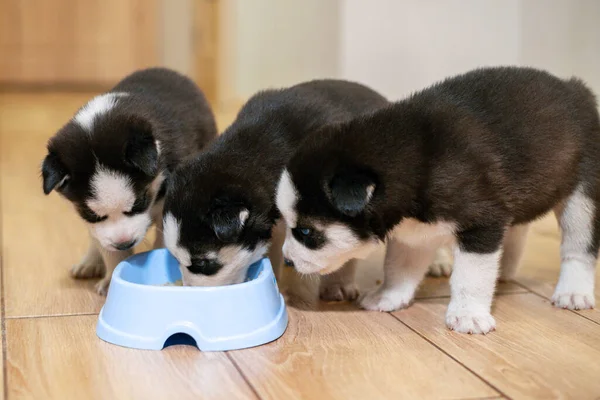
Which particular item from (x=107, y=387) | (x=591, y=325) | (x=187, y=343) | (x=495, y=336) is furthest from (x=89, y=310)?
(x=591, y=325)

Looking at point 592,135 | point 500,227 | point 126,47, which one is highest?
point 592,135

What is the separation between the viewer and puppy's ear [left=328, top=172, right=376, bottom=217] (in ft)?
8.43

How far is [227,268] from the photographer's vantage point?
293 centimetres

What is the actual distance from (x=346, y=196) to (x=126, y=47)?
28.7 feet

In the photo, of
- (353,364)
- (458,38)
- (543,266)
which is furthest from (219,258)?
(458,38)

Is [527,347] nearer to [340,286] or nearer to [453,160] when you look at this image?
[453,160]

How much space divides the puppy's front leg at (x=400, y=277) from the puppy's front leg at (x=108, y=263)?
40.3 inches

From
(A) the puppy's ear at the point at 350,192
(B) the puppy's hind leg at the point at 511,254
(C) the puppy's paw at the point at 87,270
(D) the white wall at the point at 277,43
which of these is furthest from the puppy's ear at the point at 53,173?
(D) the white wall at the point at 277,43

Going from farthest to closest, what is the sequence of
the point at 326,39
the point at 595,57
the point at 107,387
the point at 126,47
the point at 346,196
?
1. the point at 126,47
2. the point at 326,39
3. the point at 595,57
4. the point at 346,196
5. the point at 107,387

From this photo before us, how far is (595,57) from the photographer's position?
450 centimetres

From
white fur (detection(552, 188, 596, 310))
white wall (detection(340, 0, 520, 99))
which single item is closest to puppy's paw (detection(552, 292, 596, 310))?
white fur (detection(552, 188, 596, 310))

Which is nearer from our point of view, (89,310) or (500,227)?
(500,227)

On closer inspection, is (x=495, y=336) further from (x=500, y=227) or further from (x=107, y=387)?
(x=107, y=387)

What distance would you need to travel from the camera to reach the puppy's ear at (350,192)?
8.43 ft
